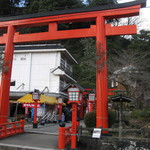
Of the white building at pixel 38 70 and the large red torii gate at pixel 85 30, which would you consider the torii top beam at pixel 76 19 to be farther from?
the white building at pixel 38 70

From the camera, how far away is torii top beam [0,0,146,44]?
29.9 feet

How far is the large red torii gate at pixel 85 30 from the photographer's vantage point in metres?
8.95

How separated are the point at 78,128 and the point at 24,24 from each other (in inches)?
280

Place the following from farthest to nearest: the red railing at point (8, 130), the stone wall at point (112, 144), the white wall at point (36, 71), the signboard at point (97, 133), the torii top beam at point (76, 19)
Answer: the white wall at point (36, 71) < the red railing at point (8, 130) < the torii top beam at point (76, 19) < the signboard at point (97, 133) < the stone wall at point (112, 144)

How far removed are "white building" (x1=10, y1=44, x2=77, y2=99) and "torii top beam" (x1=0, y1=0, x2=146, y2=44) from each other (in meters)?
11.9

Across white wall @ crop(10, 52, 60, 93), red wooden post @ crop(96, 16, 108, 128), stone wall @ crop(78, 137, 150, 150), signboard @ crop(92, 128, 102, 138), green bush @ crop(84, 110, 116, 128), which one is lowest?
stone wall @ crop(78, 137, 150, 150)

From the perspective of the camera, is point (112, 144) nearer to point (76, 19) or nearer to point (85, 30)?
point (85, 30)

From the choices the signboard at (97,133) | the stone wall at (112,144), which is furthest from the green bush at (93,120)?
the signboard at (97,133)

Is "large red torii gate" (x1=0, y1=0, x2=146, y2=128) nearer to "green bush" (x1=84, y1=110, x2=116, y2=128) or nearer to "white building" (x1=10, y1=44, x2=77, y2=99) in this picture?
"green bush" (x1=84, y1=110, x2=116, y2=128)

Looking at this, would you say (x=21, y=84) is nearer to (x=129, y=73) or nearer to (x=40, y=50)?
(x=40, y=50)

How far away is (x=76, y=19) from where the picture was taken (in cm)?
1010

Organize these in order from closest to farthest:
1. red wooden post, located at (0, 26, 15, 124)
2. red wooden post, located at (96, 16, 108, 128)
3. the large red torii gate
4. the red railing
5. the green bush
Result: red wooden post, located at (96, 16, 108, 128) < the large red torii gate < the red railing < the green bush < red wooden post, located at (0, 26, 15, 124)

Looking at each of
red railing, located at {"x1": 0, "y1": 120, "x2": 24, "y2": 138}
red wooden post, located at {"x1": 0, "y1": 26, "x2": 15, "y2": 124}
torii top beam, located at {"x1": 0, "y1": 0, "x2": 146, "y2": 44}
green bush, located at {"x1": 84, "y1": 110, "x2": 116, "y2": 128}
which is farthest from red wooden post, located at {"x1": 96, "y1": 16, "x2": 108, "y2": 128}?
red wooden post, located at {"x1": 0, "y1": 26, "x2": 15, "y2": 124}

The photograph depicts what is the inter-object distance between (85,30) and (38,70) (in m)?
15.2
